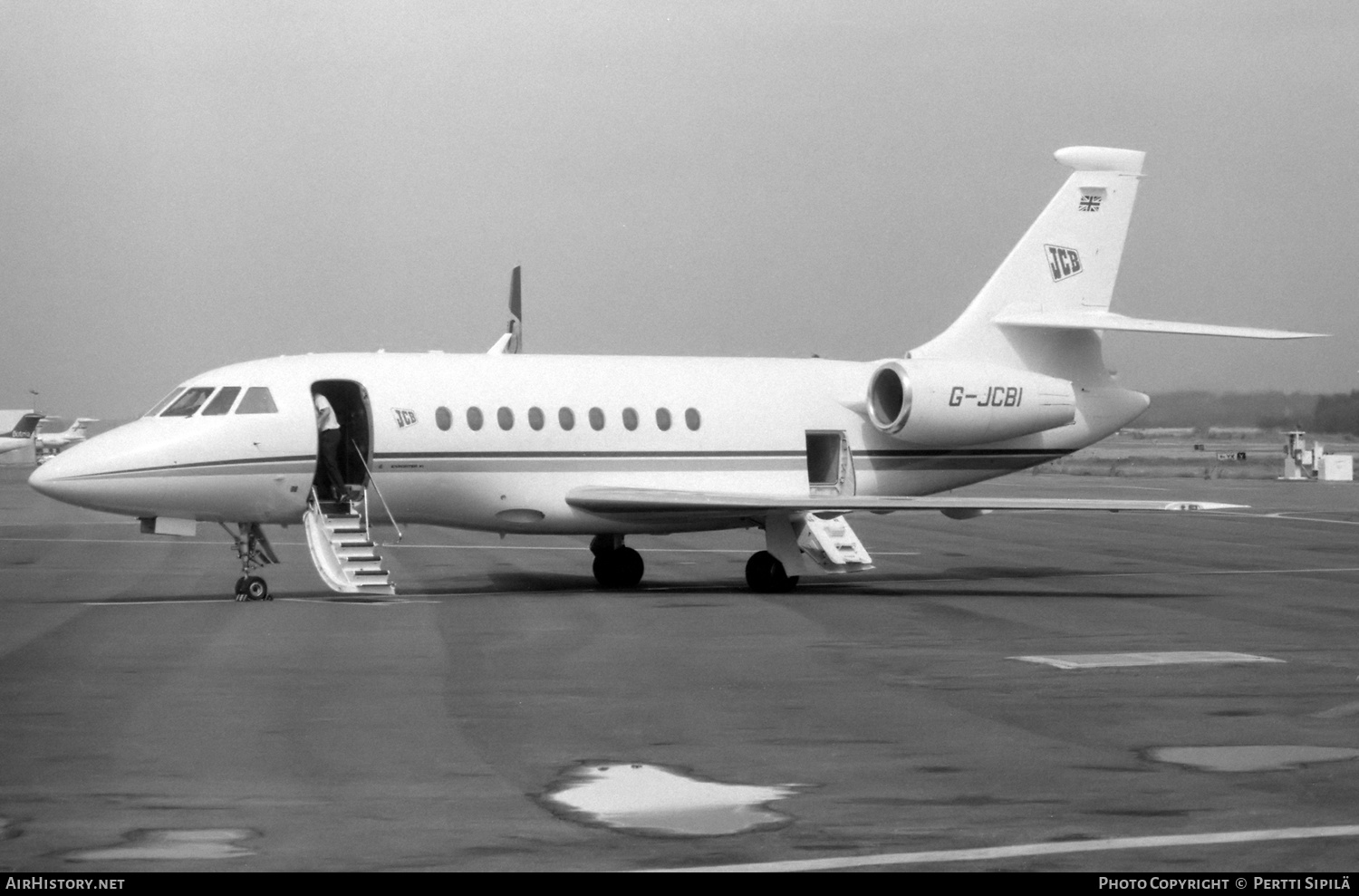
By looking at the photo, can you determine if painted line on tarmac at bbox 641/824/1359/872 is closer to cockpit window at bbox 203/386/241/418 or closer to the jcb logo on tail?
cockpit window at bbox 203/386/241/418

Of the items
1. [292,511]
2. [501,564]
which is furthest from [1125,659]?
[501,564]

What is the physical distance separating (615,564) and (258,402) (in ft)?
19.7

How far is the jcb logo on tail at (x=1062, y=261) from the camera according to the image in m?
29.1

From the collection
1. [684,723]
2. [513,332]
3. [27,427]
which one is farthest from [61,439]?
[684,723]

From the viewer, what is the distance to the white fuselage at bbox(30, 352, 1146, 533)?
2247 centimetres

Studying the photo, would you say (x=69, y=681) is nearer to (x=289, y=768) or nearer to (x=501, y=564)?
(x=289, y=768)

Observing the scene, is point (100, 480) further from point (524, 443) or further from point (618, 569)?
point (618, 569)

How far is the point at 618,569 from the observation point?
26.2 metres

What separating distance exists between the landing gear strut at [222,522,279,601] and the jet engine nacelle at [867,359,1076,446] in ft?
31.8

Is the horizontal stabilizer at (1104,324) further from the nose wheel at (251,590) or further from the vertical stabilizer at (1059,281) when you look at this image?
the nose wheel at (251,590)

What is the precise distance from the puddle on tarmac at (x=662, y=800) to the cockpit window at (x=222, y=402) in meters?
13.5

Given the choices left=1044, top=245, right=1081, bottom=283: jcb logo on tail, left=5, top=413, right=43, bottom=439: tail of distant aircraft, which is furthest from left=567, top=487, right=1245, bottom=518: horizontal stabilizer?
left=5, top=413, right=43, bottom=439: tail of distant aircraft

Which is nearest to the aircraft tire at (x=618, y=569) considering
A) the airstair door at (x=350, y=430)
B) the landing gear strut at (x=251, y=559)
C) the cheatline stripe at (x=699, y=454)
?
the cheatline stripe at (x=699, y=454)

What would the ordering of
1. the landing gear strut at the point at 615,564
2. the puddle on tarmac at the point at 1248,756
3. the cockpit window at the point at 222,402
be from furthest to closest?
1. the landing gear strut at the point at 615,564
2. the cockpit window at the point at 222,402
3. the puddle on tarmac at the point at 1248,756
